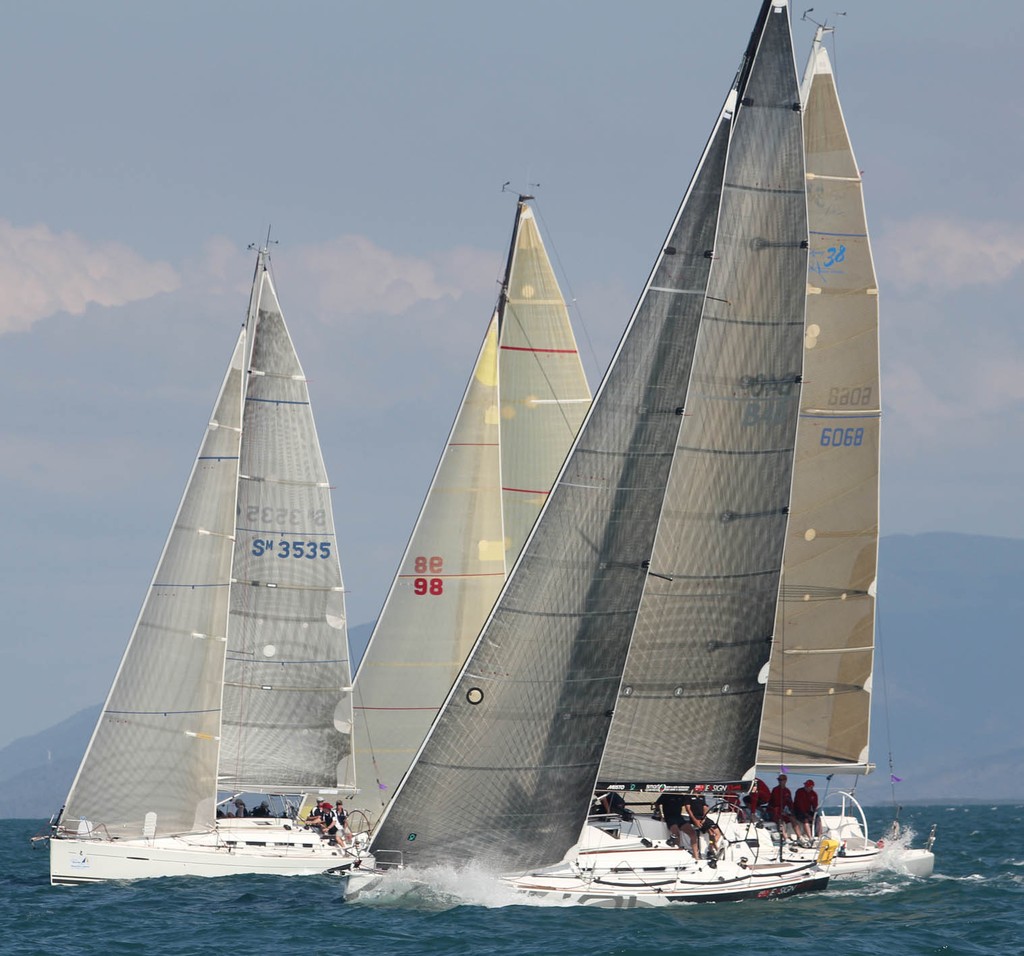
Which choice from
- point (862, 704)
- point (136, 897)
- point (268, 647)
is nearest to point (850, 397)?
point (862, 704)

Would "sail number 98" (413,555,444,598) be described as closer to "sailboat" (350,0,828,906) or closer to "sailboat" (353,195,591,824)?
"sailboat" (353,195,591,824)

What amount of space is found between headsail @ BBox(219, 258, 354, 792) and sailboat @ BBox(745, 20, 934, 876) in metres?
9.68

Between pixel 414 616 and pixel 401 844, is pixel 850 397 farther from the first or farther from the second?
pixel 401 844

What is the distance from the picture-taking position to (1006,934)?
95.1ft

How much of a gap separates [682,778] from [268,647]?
11.4m

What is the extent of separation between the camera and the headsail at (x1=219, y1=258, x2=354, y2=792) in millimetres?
38656

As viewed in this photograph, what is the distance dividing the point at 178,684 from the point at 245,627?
2635 mm

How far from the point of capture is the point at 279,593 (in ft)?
127

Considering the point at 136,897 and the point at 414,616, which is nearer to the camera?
the point at 136,897

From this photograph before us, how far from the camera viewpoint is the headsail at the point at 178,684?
3591 cm

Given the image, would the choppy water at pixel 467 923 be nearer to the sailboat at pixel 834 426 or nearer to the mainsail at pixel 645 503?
the mainsail at pixel 645 503

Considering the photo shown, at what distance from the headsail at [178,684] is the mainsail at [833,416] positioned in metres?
11.3

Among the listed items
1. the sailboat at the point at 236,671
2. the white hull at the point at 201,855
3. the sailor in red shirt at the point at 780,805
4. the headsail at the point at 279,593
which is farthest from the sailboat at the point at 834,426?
the white hull at the point at 201,855

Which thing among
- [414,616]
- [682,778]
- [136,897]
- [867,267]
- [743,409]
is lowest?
[136,897]
